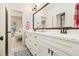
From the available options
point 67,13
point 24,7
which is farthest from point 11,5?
point 67,13

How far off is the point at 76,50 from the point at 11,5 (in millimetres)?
1149

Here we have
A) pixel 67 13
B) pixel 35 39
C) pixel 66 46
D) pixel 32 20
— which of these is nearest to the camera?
pixel 66 46

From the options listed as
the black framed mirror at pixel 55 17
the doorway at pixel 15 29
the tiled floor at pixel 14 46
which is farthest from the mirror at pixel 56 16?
the tiled floor at pixel 14 46

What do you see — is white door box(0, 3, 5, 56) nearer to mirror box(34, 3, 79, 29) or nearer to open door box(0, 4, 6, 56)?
open door box(0, 4, 6, 56)

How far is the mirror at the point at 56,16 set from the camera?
58.5 inches

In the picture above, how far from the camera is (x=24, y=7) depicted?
5.03ft

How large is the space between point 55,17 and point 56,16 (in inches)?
1.0

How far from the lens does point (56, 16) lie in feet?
5.57

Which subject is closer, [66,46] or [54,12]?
[66,46]

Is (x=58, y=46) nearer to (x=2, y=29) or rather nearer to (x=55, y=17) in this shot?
(x=55, y=17)

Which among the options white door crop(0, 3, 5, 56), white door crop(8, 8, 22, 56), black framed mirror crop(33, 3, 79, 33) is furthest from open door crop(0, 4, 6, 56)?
black framed mirror crop(33, 3, 79, 33)

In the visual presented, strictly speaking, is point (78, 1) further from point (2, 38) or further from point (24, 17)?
point (2, 38)

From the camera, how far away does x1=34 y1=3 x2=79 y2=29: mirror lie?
1485 mm

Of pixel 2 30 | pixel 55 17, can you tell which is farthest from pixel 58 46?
pixel 2 30
